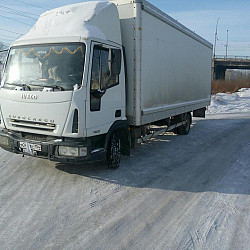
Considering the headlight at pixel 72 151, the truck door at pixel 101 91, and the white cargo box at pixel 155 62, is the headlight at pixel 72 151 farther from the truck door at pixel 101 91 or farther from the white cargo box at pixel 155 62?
the white cargo box at pixel 155 62

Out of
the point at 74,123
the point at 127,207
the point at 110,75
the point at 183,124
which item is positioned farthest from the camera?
the point at 183,124

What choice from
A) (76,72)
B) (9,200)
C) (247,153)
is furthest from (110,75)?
(247,153)

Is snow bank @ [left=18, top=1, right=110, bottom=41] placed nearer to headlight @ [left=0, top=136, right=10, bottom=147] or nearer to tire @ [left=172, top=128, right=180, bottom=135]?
headlight @ [left=0, top=136, right=10, bottom=147]

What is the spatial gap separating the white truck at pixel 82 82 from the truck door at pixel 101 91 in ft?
0.06

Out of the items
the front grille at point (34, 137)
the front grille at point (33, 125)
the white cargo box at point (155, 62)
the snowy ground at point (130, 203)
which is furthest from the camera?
the white cargo box at point (155, 62)

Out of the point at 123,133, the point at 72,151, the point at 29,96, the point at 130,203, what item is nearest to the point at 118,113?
the point at 123,133

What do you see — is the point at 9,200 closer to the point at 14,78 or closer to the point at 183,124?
the point at 14,78

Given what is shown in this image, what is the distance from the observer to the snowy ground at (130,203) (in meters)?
3.61

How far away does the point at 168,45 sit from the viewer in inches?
315

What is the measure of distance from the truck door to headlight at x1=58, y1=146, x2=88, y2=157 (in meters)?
0.29

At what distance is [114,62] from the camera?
18.1 ft

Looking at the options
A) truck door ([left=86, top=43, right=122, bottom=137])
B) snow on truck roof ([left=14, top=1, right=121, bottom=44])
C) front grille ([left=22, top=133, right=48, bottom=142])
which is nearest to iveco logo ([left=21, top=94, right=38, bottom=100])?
front grille ([left=22, top=133, right=48, bottom=142])

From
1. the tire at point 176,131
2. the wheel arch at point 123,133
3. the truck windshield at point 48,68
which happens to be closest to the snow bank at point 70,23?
the truck windshield at point 48,68

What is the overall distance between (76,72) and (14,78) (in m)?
1.34
